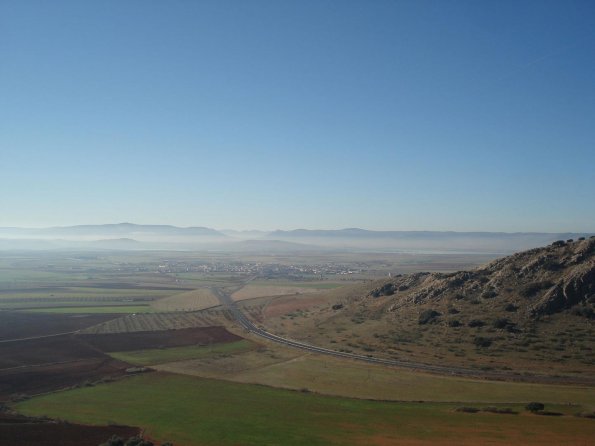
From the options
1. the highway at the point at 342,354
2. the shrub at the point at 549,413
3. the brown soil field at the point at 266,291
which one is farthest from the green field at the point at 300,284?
the shrub at the point at 549,413

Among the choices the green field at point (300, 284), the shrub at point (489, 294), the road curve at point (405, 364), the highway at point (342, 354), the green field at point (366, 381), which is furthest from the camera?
the green field at point (300, 284)

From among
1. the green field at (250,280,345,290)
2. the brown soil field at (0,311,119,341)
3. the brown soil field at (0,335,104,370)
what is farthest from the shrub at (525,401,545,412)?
the green field at (250,280,345,290)

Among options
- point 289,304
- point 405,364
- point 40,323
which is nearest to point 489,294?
point 405,364

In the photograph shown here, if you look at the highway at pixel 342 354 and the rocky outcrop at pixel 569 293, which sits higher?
the rocky outcrop at pixel 569 293

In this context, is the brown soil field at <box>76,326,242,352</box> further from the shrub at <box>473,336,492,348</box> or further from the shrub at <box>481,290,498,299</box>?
the shrub at <box>481,290,498,299</box>

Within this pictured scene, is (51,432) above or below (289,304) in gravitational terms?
above

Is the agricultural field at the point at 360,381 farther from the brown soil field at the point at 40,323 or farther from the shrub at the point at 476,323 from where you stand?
the brown soil field at the point at 40,323

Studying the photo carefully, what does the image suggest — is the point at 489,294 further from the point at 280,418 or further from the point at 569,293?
the point at 280,418

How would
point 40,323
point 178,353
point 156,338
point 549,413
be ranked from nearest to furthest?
1. point 549,413
2. point 178,353
3. point 156,338
4. point 40,323
